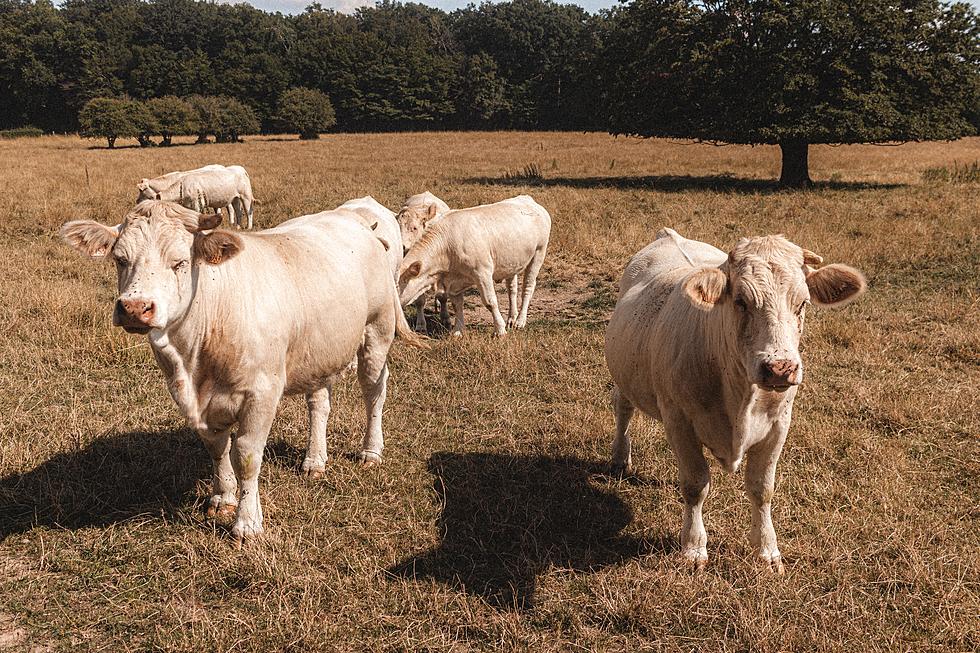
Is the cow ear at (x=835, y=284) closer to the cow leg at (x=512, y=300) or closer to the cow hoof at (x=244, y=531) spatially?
the cow hoof at (x=244, y=531)

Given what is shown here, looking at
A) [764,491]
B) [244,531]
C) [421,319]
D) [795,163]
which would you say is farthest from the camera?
[795,163]

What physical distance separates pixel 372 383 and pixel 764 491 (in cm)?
300

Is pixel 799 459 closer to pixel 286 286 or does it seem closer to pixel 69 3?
pixel 286 286

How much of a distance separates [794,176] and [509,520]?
20.6 metres

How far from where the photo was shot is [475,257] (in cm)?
892

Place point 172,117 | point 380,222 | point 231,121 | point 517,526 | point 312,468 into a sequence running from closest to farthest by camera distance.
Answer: point 517,526, point 312,468, point 380,222, point 172,117, point 231,121

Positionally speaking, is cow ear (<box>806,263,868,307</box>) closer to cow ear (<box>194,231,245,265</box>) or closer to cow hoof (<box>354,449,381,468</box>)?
cow ear (<box>194,231,245,265</box>)

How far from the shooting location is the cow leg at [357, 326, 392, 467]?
5387 millimetres

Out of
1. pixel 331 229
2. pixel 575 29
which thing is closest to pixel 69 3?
pixel 575 29

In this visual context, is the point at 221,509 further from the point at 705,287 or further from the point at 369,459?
the point at 705,287

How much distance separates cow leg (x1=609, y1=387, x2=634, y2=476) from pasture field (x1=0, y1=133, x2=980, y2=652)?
6.1 inches

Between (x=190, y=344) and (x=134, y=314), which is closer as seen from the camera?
(x=134, y=314)

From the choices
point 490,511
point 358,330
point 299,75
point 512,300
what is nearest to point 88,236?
point 358,330

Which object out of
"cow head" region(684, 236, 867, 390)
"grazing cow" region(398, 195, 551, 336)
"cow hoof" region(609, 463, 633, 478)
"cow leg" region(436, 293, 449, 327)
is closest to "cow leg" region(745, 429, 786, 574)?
"cow head" region(684, 236, 867, 390)
